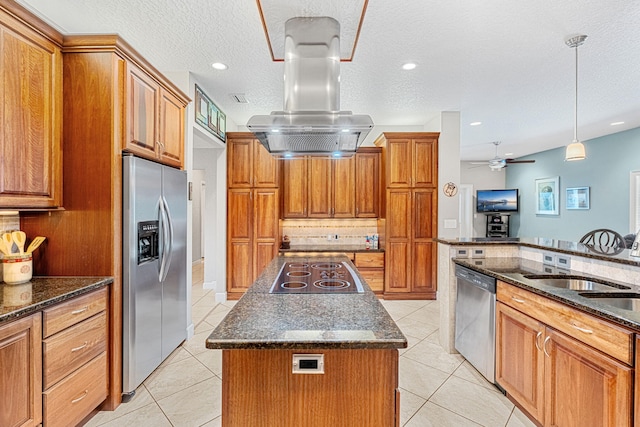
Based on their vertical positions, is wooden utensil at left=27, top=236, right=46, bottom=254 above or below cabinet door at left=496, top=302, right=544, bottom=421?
above

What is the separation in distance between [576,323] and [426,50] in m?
2.42

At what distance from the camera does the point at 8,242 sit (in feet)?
6.44

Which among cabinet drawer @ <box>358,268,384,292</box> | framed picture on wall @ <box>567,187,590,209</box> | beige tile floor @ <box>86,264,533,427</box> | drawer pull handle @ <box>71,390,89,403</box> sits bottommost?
beige tile floor @ <box>86,264,533,427</box>

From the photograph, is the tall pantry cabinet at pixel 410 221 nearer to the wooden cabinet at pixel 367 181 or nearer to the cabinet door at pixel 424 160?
the cabinet door at pixel 424 160

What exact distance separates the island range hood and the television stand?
8607 mm

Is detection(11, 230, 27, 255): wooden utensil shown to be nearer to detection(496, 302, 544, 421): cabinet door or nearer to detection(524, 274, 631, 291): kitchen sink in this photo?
detection(496, 302, 544, 421): cabinet door

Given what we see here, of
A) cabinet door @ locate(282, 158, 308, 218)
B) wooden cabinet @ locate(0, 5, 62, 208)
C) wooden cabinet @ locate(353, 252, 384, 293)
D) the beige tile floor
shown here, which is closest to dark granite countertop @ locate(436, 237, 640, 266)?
the beige tile floor

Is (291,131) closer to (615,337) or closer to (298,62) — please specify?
(298,62)

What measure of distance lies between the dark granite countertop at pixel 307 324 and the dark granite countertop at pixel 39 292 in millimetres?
1014

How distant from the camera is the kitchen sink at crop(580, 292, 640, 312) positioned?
1.76m

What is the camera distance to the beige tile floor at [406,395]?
2.08 metres

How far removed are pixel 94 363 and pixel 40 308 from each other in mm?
619

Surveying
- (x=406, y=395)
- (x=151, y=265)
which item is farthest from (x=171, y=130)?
(x=406, y=395)

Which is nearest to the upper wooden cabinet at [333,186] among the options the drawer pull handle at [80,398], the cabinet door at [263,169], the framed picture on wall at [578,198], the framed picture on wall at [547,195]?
the cabinet door at [263,169]
